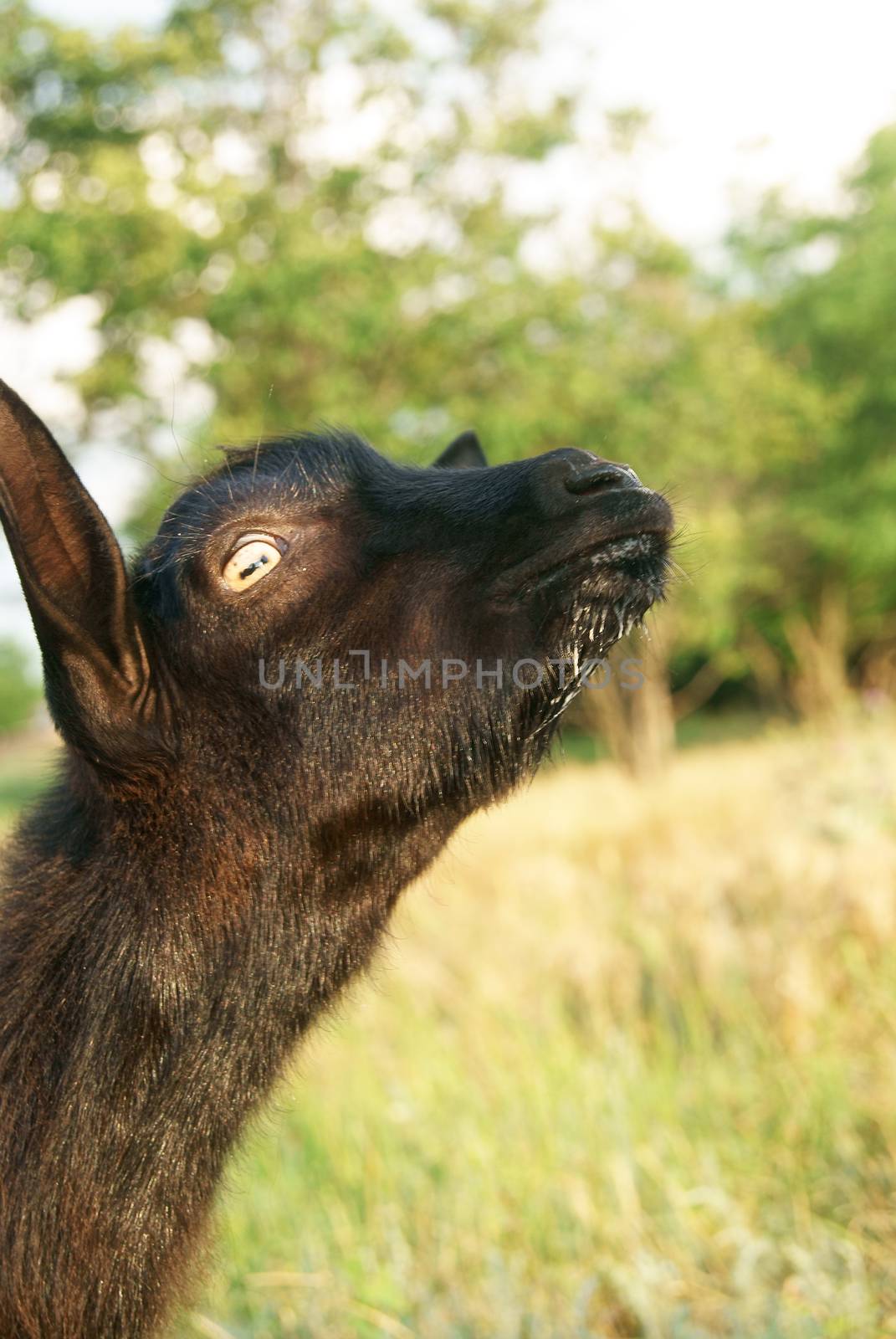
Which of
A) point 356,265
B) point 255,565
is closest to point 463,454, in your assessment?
point 255,565

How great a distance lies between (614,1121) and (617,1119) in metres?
0.05

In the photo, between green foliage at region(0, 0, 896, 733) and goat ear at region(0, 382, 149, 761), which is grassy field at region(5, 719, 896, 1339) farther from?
green foliage at region(0, 0, 896, 733)

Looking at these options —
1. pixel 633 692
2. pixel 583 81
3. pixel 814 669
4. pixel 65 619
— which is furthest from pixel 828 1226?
pixel 633 692

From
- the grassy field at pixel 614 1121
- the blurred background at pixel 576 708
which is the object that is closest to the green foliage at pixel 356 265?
the blurred background at pixel 576 708

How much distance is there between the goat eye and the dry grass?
745 mm

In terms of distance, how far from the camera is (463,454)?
8.83ft

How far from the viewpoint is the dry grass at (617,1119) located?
341 cm

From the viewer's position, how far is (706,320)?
22359mm

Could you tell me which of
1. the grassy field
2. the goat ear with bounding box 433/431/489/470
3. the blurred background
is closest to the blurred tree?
the blurred background

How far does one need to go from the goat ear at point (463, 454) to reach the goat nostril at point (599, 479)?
860mm

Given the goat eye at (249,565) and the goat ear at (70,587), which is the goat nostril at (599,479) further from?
the goat ear at (70,587)

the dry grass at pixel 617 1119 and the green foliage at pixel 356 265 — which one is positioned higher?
the green foliage at pixel 356 265

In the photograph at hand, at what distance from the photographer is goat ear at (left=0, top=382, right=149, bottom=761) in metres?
1.59

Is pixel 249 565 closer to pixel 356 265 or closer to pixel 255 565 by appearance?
pixel 255 565
